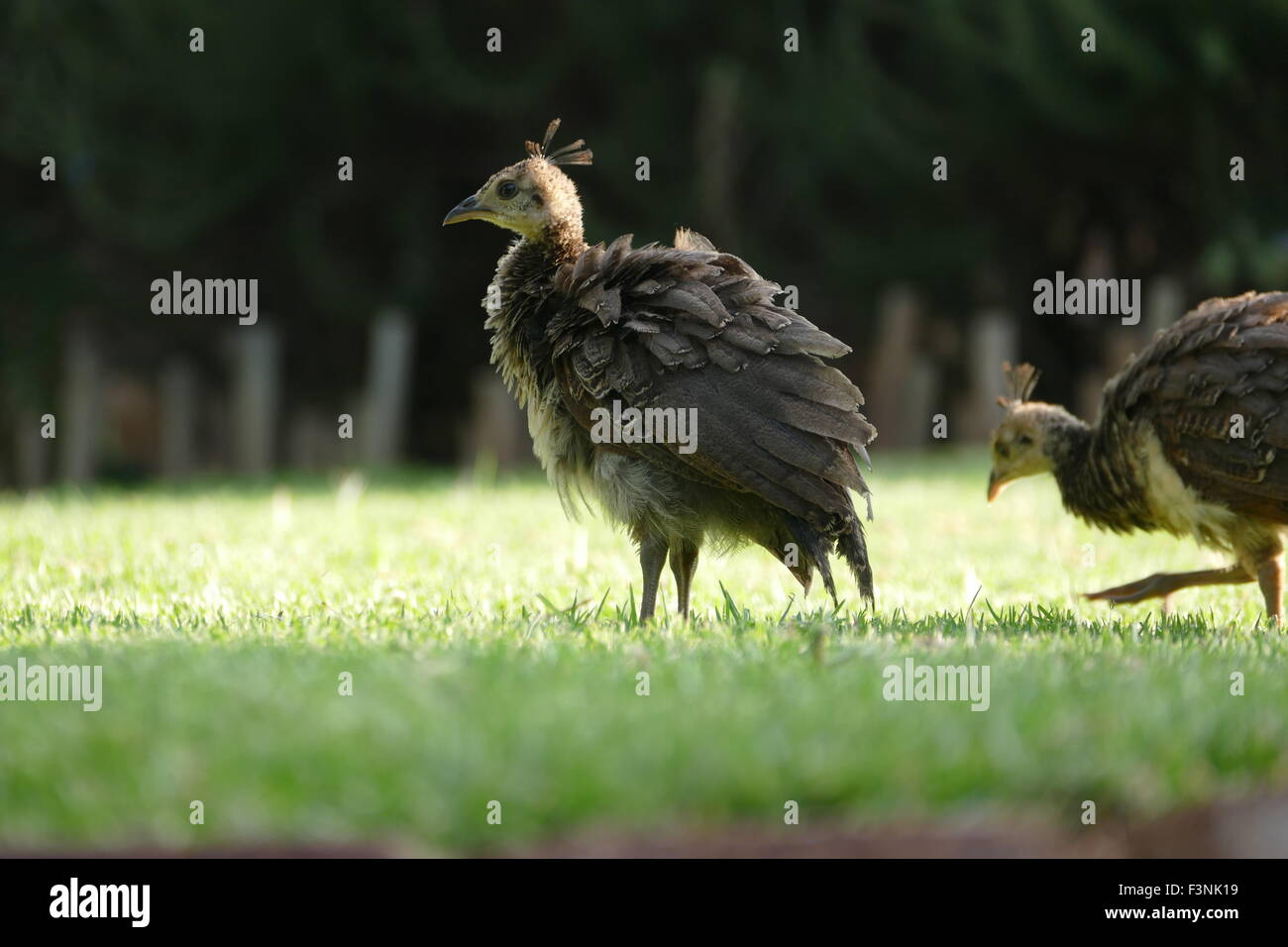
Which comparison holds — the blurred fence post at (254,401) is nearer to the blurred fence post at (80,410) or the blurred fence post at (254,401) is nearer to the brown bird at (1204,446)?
the blurred fence post at (80,410)

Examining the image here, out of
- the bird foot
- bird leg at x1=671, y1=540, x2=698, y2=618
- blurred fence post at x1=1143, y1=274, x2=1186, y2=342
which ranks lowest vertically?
the bird foot

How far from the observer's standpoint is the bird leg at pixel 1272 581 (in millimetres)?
6602

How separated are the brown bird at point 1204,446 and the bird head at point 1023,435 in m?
0.17

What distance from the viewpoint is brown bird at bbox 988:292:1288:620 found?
6.18 metres

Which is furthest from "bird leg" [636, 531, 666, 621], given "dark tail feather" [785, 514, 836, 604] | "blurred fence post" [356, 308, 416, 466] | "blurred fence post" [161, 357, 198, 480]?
"blurred fence post" [161, 357, 198, 480]

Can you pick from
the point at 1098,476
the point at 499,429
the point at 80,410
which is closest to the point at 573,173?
the point at 499,429

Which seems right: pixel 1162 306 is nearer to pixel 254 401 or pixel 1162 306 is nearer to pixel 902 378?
pixel 902 378

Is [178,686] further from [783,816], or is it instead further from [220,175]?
[220,175]

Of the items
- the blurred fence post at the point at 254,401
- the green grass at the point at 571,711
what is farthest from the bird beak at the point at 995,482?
the blurred fence post at the point at 254,401

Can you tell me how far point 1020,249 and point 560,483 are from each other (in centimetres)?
1177

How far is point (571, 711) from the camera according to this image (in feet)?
13.3

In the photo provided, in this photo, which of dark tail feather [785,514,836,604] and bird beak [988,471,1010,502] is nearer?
dark tail feather [785,514,836,604]

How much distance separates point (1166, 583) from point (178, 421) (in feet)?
41.3

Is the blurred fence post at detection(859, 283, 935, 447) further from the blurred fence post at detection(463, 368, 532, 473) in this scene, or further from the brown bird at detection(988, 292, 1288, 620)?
the brown bird at detection(988, 292, 1288, 620)
